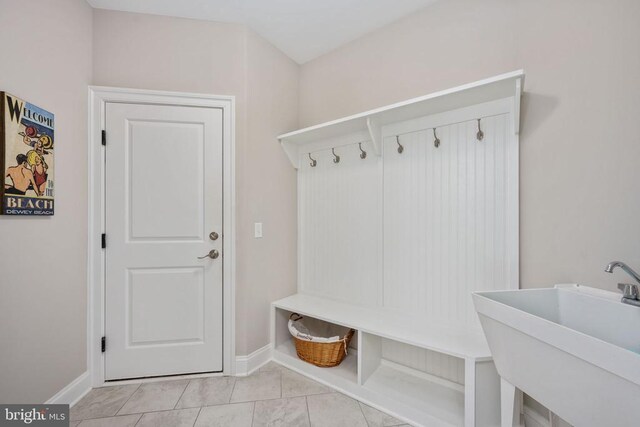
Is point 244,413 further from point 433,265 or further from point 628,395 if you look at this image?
point 628,395

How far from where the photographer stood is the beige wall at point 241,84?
188 centimetres

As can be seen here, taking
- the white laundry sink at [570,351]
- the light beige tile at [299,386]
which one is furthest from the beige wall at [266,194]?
the white laundry sink at [570,351]

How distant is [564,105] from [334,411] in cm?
204

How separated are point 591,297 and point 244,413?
1803 mm

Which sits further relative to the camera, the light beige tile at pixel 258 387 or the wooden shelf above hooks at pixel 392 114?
the light beige tile at pixel 258 387

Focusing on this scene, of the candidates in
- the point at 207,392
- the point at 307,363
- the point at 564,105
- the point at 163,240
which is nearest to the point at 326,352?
the point at 307,363

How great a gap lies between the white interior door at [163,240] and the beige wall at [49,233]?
0.55 feet

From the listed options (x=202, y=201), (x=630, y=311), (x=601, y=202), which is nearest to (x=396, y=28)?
(x=601, y=202)

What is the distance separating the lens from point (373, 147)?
1.98 meters

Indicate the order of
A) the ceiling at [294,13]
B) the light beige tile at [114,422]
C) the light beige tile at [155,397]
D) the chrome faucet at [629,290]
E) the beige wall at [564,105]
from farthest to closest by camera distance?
the ceiling at [294,13] < the light beige tile at [155,397] < the light beige tile at [114,422] < the beige wall at [564,105] < the chrome faucet at [629,290]

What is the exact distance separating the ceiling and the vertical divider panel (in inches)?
86.9

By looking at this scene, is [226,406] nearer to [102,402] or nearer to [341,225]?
[102,402]

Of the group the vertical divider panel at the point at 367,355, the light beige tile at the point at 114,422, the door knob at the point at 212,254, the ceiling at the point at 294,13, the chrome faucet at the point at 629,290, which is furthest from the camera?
the door knob at the point at 212,254

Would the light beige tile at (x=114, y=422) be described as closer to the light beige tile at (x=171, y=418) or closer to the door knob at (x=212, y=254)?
the light beige tile at (x=171, y=418)
